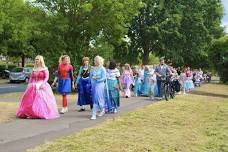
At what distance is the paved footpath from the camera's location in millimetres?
10133

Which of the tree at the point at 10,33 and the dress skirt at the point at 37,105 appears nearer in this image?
the dress skirt at the point at 37,105

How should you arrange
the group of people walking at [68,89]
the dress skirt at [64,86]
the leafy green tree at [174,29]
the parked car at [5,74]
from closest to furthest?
the group of people walking at [68,89] < the dress skirt at [64,86] < the leafy green tree at [174,29] < the parked car at [5,74]

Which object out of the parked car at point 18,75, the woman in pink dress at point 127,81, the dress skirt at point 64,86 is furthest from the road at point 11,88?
the dress skirt at point 64,86

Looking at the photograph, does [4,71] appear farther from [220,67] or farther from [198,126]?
[198,126]

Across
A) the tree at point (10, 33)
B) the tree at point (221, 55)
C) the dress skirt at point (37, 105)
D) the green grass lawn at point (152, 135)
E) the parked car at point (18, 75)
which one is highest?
the tree at point (10, 33)

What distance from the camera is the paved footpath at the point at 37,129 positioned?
1013 cm

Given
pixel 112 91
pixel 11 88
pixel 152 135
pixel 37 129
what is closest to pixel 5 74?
pixel 11 88

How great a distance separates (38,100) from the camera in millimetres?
14672

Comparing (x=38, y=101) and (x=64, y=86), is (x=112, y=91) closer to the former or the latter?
(x=64, y=86)

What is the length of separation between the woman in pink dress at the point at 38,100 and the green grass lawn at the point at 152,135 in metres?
1.84

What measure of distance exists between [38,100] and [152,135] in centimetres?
436

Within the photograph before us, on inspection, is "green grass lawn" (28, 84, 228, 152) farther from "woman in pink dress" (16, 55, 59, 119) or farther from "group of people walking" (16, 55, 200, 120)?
"woman in pink dress" (16, 55, 59, 119)

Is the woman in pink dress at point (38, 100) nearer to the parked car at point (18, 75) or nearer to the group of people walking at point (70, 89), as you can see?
the group of people walking at point (70, 89)

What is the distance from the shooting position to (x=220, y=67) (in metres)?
64.1
